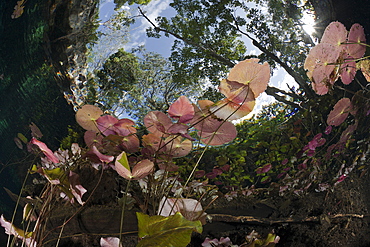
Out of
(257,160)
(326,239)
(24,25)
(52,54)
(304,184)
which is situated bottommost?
Result: (326,239)

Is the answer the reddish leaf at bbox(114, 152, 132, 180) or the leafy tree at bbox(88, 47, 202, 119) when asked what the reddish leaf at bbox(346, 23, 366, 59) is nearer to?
the leafy tree at bbox(88, 47, 202, 119)

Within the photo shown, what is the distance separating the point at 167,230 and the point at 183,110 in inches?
6.8

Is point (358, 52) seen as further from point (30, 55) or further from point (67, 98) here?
point (30, 55)

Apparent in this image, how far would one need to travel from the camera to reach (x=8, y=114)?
86 centimetres

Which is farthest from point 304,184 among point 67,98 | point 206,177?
point 67,98

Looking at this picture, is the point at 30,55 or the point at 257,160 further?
the point at 257,160

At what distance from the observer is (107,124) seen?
0.46m

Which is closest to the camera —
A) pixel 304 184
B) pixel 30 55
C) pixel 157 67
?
pixel 157 67

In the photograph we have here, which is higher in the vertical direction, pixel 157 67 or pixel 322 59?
pixel 157 67

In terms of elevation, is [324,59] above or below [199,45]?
below

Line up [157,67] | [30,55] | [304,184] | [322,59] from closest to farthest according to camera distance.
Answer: [322,59], [157,67], [30,55], [304,184]

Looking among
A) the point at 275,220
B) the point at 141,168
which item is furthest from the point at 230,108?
the point at 275,220

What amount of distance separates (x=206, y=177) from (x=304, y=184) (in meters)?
0.31

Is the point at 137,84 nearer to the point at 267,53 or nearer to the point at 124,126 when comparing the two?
the point at 124,126
